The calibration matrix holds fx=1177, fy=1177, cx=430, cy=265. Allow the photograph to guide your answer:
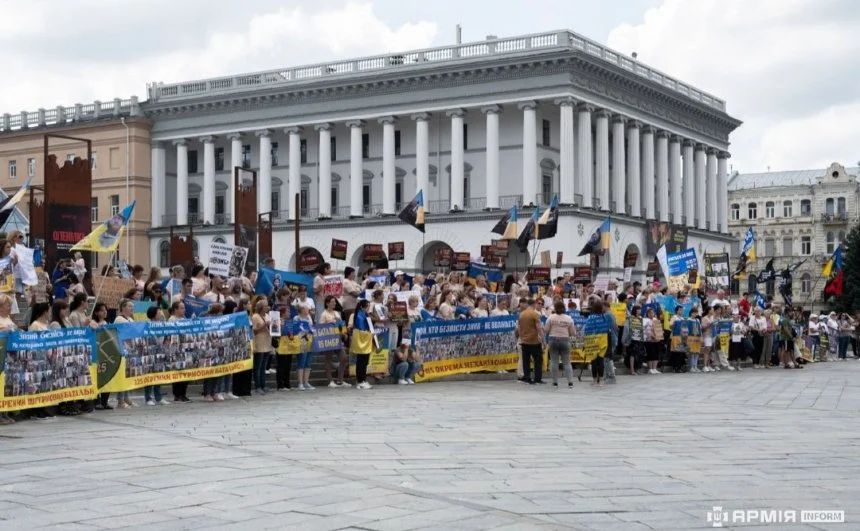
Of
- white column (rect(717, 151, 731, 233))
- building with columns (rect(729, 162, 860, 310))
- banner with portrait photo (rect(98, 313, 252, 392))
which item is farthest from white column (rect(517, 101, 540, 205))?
building with columns (rect(729, 162, 860, 310))

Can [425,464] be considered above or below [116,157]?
below

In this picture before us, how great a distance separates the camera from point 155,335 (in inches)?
727

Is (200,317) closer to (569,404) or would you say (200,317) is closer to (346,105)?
(569,404)

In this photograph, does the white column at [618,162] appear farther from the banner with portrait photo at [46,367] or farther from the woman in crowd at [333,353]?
the banner with portrait photo at [46,367]

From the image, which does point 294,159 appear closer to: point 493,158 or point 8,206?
point 493,158

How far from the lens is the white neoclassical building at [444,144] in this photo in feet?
210

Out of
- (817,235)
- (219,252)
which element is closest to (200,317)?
(219,252)

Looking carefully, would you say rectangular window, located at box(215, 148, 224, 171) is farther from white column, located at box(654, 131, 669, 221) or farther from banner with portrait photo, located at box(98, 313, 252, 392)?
banner with portrait photo, located at box(98, 313, 252, 392)

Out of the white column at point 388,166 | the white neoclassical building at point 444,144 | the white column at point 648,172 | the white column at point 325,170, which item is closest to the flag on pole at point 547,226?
the white neoclassical building at point 444,144

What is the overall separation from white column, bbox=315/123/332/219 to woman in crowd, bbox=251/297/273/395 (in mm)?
50149

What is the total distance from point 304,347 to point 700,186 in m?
62.9

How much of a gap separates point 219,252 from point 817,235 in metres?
97.7

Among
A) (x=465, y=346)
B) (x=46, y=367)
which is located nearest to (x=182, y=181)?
(x=465, y=346)
